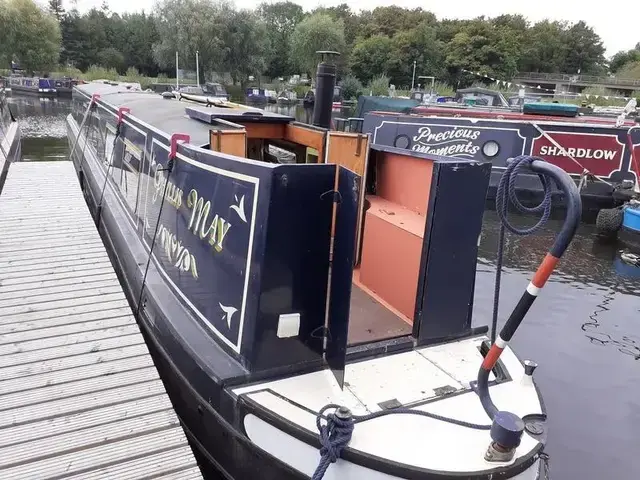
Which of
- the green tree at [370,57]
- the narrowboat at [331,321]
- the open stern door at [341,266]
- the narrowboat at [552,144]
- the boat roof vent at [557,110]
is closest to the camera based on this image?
the narrowboat at [331,321]

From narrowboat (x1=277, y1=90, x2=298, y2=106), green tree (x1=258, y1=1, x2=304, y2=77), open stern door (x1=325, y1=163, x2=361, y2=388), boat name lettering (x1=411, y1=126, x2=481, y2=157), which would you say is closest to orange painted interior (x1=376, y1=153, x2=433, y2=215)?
open stern door (x1=325, y1=163, x2=361, y2=388)

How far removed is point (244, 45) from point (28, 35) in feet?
55.8

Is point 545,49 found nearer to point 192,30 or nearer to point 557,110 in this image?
point 192,30

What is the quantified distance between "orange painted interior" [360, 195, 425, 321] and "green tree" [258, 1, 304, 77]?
2071 inches

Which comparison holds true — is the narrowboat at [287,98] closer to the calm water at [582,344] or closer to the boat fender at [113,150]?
the calm water at [582,344]

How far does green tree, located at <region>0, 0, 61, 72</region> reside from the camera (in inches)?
1502

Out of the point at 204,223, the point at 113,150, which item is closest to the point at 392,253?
the point at 204,223

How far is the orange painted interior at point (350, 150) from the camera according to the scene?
404cm

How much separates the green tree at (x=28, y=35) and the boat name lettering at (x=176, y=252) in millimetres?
43720

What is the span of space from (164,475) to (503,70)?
5897 cm

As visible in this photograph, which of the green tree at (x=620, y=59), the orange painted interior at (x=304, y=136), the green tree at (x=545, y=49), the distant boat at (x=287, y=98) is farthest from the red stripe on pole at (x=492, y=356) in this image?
the green tree at (x=620, y=59)

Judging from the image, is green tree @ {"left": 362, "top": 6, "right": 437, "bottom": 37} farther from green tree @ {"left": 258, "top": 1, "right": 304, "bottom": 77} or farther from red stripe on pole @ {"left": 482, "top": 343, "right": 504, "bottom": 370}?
red stripe on pole @ {"left": 482, "top": 343, "right": 504, "bottom": 370}

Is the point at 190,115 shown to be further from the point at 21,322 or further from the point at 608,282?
the point at 608,282

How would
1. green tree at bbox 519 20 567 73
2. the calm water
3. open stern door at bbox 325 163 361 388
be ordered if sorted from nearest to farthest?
open stern door at bbox 325 163 361 388 → the calm water → green tree at bbox 519 20 567 73
